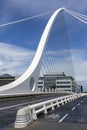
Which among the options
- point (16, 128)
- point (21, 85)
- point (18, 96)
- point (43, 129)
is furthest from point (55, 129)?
point (21, 85)

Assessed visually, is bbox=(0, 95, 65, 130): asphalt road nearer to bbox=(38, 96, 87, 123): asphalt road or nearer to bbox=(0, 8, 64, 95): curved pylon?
bbox=(38, 96, 87, 123): asphalt road

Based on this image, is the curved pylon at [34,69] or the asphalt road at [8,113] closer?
the asphalt road at [8,113]

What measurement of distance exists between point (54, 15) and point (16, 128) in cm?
5437

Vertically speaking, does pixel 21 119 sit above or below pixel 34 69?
below

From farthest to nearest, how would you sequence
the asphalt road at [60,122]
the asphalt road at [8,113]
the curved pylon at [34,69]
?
the curved pylon at [34,69] → the asphalt road at [8,113] → the asphalt road at [60,122]

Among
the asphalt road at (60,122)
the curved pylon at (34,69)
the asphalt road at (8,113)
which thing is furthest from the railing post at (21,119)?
the curved pylon at (34,69)

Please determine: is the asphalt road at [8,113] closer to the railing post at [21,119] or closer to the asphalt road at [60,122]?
the railing post at [21,119]

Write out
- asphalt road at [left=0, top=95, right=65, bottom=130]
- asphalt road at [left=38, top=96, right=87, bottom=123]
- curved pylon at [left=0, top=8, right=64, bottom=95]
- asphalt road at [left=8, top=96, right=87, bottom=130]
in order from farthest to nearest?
curved pylon at [left=0, top=8, right=64, bottom=95] → asphalt road at [left=38, top=96, right=87, bottom=123] → asphalt road at [left=0, top=95, right=65, bottom=130] → asphalt road at [left=8, top=96, right=87, bottom=130]

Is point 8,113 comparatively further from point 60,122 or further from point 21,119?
point 21,119

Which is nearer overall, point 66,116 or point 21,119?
point 21,119

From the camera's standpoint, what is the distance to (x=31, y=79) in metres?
63.0

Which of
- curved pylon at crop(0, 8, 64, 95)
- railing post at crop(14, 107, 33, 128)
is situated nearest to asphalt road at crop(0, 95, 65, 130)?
railing post at crop(14, 107, 33, 128)

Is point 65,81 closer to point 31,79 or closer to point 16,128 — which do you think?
point 31,79

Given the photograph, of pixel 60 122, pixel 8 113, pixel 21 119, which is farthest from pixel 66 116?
pixel 21 119
